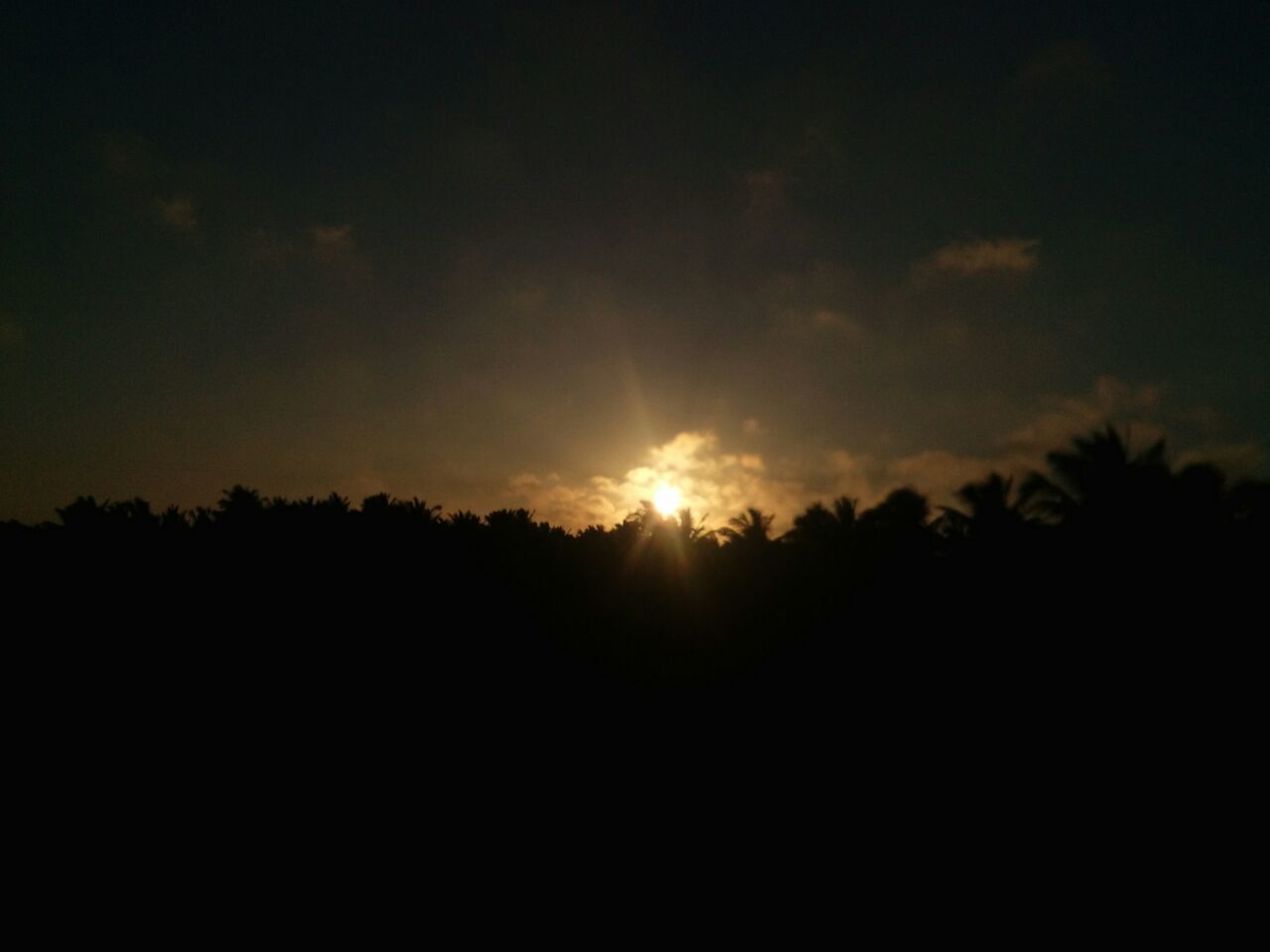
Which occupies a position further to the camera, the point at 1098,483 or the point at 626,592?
the point at 1098,483

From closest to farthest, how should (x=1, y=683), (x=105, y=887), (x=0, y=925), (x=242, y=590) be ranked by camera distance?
(x=0, y=925), (x=105, y=887), (x=1, y=683), (x=242, y=590)

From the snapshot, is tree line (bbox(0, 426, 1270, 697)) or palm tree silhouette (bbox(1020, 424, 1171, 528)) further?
palm tree silhouette (bbox(1020, 424, 1171, 528))

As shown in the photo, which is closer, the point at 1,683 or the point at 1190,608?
Answer: the point at 1,683

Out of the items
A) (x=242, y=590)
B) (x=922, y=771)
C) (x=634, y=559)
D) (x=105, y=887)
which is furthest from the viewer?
(x=634, y=559)

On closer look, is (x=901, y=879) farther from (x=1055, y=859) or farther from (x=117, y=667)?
(x=117, y=667)

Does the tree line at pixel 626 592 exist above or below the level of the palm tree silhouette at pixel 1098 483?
below

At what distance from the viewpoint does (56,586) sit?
35.3 ft

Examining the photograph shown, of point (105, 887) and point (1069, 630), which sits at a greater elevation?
point (1069, 630)

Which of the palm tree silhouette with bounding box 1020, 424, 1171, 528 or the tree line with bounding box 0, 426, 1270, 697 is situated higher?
the palm tree silhouette with bounding box 1020, 424, 1171, 528

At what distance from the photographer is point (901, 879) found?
8297mm

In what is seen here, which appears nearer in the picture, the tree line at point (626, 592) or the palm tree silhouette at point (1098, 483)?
the tree line at point (626, 592)

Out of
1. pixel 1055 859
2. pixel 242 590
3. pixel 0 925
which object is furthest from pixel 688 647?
pixel 0 925

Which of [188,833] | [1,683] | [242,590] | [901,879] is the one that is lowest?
[901,879]

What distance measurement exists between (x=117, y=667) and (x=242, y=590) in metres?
1.99
